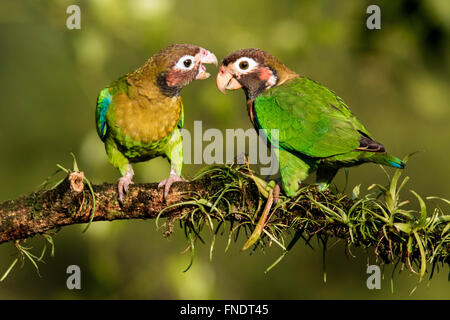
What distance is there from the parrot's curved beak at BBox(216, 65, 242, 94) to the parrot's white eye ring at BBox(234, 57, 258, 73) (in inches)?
4.9

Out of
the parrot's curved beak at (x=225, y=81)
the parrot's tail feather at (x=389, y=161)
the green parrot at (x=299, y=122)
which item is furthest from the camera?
the parrot's curved beak at (x=225, y=81)

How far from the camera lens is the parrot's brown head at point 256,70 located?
4770 mm

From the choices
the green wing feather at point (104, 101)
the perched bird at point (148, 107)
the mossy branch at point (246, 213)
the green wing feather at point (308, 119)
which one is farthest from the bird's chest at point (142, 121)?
the mossy branch at point (246, 213)

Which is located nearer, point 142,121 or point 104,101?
point 142,121

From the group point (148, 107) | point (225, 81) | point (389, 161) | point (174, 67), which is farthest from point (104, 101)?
point (389, 161)

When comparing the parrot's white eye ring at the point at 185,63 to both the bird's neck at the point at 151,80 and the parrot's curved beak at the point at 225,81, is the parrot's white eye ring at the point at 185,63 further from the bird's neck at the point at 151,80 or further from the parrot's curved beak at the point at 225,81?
the parrot's curved beak at the point at 225,81

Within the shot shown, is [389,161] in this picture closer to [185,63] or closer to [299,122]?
[299,122]

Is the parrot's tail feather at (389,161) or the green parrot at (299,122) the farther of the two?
the green parrot at (299,122)

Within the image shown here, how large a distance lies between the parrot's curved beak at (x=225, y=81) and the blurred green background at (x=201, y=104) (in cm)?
25

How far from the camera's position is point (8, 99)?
9.36 meters

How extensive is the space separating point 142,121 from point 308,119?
134 cm

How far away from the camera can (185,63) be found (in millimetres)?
4727

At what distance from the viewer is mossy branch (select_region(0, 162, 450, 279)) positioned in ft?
12.0

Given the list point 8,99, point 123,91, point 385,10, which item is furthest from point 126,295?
point 8,99
